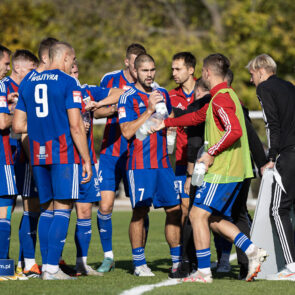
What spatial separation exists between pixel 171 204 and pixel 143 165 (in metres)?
0.53

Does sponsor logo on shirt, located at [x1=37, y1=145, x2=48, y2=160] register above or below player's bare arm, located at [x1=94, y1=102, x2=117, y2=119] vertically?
below

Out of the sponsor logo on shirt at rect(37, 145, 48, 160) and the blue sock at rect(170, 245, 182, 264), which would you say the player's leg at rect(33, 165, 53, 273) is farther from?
the blue sock at rect(170, 245, 182, 264)

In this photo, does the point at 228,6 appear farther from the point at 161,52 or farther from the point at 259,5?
the point at 161,52

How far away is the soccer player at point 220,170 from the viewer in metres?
7.20

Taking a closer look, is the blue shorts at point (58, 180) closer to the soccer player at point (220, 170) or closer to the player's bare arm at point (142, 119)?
the player's bare arm at point (142, 119)

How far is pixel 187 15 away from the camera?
3253cm

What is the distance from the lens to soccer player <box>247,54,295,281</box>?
7793 mm

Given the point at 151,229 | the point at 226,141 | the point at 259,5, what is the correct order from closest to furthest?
the point at 226,141
the point at 151,229
the point at 259,5

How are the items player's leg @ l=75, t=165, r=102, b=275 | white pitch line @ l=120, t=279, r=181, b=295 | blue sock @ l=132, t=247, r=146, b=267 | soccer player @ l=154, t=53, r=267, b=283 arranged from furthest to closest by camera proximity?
player's leg @ l=75, t=165, r=102, b=275 → blue sock @ l=132, t=247, r=146, b=267 → soccer player @ l=154, t=53, r=267, b=283 → white pitch line @ l=120, t=279, r=181, b=295

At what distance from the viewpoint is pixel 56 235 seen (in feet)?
24.4

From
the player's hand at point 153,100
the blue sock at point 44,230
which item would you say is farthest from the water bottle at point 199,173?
the blue sock at point 44,230

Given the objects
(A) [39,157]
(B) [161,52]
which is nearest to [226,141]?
(A) [39,157]

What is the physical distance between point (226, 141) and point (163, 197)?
126cm

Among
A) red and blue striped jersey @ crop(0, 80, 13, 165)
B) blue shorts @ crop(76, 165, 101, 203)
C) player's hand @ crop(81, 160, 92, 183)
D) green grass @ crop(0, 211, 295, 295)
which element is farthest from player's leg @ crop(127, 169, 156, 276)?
red and blue striped jersey @ crop(0, 80, 13, 165)
